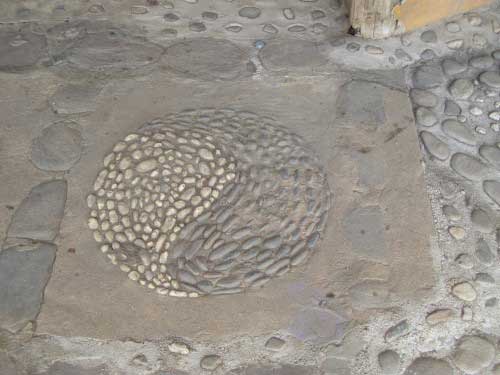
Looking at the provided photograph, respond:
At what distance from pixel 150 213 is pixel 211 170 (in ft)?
0.80

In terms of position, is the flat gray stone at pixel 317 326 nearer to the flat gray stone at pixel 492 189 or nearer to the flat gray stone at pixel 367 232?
the flat gray stone at pixel 367 232

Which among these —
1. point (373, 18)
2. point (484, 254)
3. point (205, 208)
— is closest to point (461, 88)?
point (373, 18)

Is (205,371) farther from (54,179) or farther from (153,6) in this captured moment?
(153,6)

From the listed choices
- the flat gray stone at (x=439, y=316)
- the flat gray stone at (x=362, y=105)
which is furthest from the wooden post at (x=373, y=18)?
the flat gray stone at (x=439, y=316)

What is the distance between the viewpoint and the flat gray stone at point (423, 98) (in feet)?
7.11

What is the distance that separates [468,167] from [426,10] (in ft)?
2.65

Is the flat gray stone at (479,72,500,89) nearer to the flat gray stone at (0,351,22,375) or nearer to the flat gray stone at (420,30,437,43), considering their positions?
the flat gray stone at (420,30,437,43)

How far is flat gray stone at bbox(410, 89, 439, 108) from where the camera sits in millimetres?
2166

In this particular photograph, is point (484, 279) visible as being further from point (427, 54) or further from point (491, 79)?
point (427, 54)

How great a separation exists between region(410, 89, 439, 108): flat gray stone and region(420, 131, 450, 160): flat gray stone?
16cm

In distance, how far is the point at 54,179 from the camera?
1899 mm

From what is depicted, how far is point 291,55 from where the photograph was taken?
2350 millimetres

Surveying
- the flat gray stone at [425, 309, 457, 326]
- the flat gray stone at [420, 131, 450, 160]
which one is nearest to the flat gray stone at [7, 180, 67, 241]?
the flat gray stone at [425, 309, 457, 326]

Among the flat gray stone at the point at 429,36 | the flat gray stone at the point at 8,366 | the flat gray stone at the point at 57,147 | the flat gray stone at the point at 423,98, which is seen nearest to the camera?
the flat gray stone at the point at 8,366
